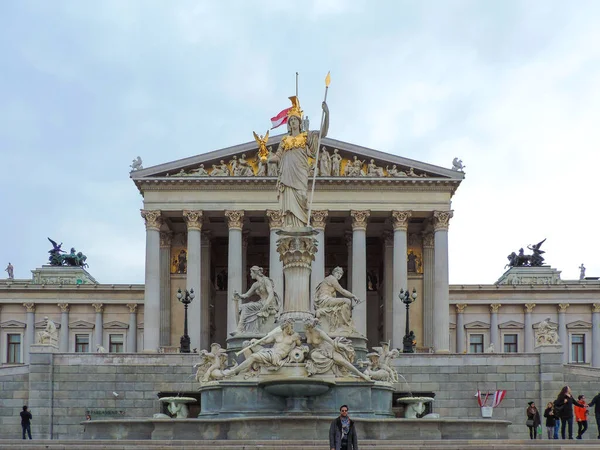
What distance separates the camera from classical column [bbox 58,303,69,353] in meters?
92.6

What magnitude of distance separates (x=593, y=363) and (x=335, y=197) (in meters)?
29.5

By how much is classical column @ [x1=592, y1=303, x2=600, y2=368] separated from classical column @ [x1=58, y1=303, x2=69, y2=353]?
4276 cm

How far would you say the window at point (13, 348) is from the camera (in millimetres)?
94488

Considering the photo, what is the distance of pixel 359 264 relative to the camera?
7594 centimetres

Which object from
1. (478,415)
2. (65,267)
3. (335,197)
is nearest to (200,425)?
(478,415)

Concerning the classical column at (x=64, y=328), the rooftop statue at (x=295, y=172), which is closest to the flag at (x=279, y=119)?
the rooftop statue at (x=295, y=172)

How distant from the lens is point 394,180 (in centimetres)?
7681

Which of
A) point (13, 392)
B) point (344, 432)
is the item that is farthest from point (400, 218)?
point (344, 432)

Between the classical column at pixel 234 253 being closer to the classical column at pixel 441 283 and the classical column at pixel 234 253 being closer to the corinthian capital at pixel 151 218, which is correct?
the corinthian capital at pixel 151 218

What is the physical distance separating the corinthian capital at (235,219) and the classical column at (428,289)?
45.2ft

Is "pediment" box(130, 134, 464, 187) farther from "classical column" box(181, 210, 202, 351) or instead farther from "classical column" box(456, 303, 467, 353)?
"classical column" box(456, 303, 467, 353)

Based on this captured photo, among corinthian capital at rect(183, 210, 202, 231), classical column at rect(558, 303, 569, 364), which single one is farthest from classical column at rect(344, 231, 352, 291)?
classical column at rect(558, 303, 569, 364)

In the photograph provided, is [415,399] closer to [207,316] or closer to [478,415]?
[478,415]

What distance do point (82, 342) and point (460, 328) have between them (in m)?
31.0
